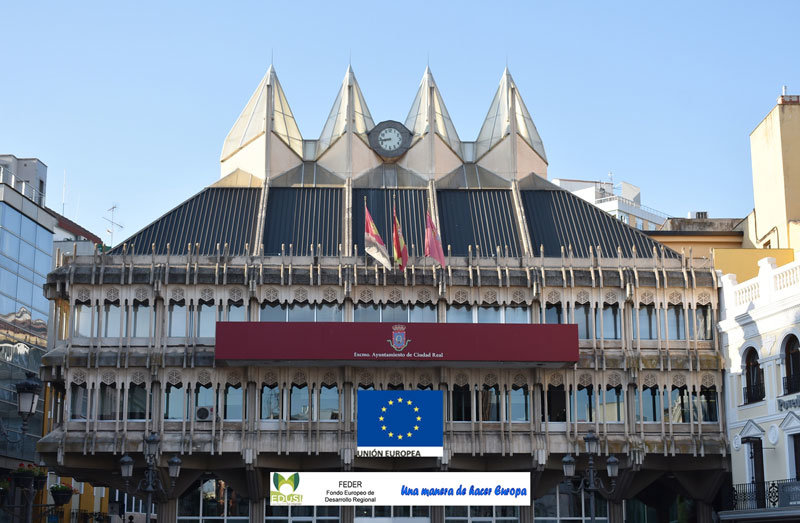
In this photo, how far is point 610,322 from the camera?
186ft

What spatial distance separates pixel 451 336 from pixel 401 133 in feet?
53.2

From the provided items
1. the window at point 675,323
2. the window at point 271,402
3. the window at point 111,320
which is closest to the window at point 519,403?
the window at point 675,323

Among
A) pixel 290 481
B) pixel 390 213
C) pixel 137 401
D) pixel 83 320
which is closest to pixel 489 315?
pixel 390 213

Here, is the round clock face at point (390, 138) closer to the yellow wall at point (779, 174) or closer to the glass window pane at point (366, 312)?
the glass window pane at point (366, 312)

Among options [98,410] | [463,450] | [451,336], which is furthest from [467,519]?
[98,410]

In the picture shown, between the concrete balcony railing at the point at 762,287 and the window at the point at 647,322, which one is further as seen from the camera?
the window at the point at 647,322

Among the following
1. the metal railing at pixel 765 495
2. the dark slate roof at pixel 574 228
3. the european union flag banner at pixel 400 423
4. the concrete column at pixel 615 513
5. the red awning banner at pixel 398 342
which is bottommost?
the concrete column at pixel 615 513

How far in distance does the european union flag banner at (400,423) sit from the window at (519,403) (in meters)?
3.63

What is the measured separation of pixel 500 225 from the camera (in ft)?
198

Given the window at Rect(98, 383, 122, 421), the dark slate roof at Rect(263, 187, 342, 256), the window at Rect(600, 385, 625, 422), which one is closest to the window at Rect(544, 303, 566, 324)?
the window at Rect(600, 385, 625, 422)

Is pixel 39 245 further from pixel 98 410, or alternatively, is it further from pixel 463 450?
pixel 463 450

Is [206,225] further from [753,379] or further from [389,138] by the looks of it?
[753,379]

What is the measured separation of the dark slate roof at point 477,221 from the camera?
58844 millimetres

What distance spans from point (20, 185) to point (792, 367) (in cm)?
5047
